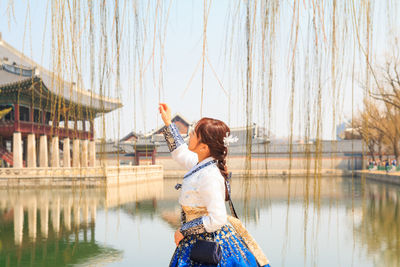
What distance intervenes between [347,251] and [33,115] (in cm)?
1619

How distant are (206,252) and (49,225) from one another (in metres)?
8.82

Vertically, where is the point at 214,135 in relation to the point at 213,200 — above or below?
above

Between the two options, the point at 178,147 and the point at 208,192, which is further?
the point at 178,147

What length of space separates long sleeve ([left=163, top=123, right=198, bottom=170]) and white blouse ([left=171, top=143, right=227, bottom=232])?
16 centimetres

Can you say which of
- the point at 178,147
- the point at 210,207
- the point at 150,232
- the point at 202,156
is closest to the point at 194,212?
the point at 210,207

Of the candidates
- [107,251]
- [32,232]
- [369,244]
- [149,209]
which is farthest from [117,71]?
[149,209]

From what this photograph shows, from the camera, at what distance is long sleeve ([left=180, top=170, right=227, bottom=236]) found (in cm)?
138

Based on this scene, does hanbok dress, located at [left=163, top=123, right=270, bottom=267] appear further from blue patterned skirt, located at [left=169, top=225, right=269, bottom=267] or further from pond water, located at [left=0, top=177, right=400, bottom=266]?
pond water, located at [left=0, top=177, right=400, bottom=266]

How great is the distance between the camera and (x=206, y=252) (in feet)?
4.44

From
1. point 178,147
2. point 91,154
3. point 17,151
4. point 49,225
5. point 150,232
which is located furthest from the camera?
point 91,154

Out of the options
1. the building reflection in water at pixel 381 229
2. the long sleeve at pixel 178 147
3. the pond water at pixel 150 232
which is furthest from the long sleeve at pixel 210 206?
the building reflection in water at pixel 381 229

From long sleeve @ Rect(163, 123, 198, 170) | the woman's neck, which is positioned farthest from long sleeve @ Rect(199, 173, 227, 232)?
long sleeve @ Rect(163, 123, 198, 170)

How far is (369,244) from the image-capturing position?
7434 millimetres

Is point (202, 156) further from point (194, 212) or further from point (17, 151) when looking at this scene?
point (17, 151)
